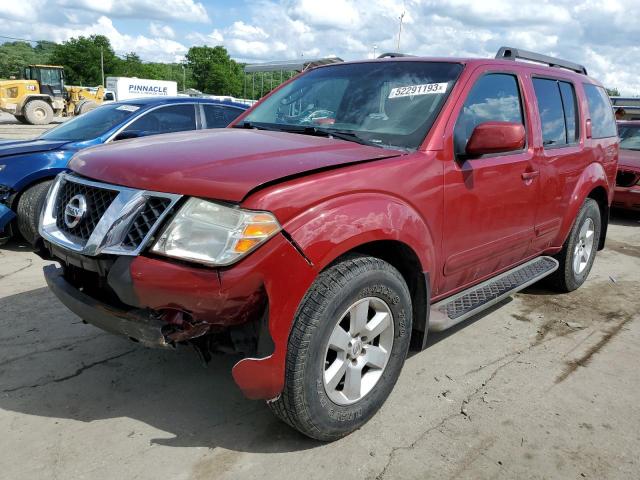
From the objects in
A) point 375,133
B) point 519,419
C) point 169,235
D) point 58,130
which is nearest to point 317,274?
point 169,235

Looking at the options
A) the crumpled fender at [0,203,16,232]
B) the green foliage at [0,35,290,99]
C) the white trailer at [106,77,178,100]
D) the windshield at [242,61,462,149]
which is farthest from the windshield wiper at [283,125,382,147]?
the green foliage at [0,35,290,99]

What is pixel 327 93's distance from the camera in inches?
144

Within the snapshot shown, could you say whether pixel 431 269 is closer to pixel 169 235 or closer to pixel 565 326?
pixel 169 235

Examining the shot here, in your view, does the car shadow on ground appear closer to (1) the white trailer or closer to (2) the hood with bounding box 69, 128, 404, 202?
(2) the hood with bounding box 69, 128, 404, 202

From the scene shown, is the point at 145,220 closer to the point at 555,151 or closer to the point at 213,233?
the point at 213,233

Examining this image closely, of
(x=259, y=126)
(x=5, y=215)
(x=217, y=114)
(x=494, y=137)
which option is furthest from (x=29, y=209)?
A: (x=494, y=137)

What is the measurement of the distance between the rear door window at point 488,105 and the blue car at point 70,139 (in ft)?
12.8

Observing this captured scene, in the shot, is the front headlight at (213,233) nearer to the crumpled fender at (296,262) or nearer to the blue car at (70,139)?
the crumpled fender at (296,262)

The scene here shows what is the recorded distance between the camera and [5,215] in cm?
551

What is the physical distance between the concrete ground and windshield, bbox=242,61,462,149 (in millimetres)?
1509

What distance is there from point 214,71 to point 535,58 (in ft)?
364

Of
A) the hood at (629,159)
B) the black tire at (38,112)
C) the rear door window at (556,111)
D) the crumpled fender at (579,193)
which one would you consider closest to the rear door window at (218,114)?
the rear door window at (556,111)

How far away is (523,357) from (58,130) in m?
5.71

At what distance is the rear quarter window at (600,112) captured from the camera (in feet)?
15.9
